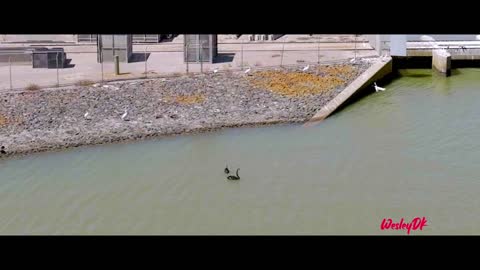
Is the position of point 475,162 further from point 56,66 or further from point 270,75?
point 56,66

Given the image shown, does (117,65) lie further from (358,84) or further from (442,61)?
→ (442,61)

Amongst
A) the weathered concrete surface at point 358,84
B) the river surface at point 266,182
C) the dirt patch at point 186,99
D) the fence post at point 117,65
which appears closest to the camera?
the river surface at point 266,182

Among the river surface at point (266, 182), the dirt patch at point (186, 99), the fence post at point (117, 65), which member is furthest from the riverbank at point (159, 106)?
the fence post at point (117, 65)

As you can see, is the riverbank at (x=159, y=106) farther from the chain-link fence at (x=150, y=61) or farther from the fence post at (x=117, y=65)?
the fence post at (x=117, y=65)

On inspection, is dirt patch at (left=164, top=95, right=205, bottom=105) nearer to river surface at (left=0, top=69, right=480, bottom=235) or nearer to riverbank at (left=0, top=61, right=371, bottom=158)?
riverbank at (left=0, top=61, right=371, bottom=158)

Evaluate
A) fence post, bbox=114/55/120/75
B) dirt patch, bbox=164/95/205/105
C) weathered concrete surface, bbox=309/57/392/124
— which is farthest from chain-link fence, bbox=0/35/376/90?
dirt patch, bbox=164/95/205/105

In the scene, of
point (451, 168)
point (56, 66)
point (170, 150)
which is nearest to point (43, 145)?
point (170, 150)

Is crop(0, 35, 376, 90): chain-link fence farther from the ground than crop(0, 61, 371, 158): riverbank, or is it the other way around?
crop(0, 35, 376, 90): chain-link fence
